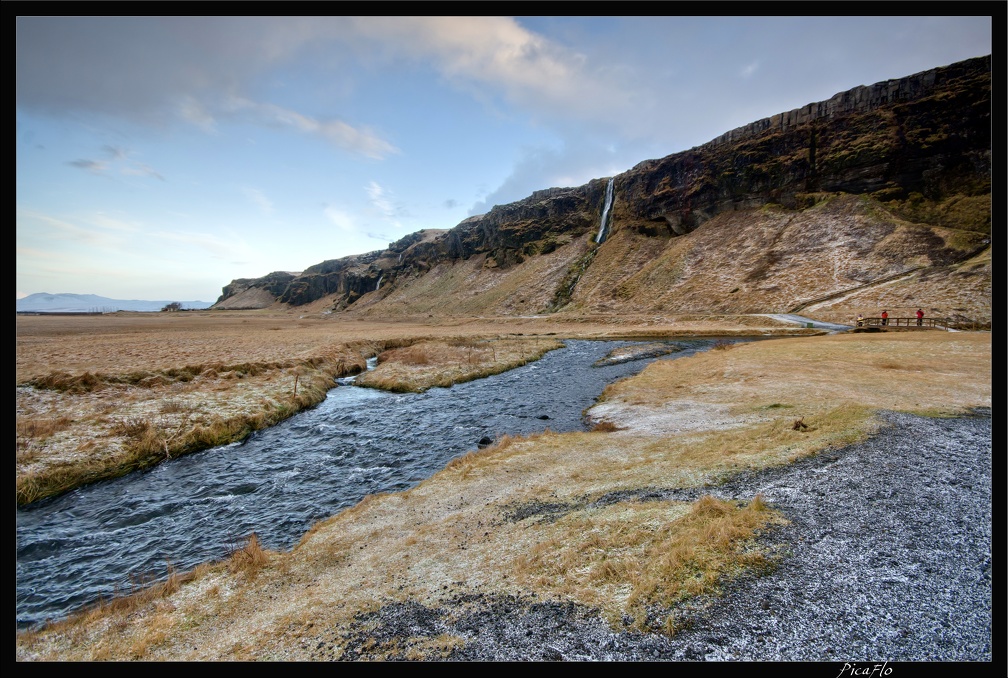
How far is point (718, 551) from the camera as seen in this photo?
7625 millimetres

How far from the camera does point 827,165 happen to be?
92.1 meters

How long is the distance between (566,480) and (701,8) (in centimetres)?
1211

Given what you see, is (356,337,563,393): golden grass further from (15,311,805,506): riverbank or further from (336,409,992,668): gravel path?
(336,409,992,668): gravel path

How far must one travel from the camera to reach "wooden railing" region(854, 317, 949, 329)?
46406 mm

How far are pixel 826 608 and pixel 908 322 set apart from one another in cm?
6051

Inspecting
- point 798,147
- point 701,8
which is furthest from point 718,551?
point 798,147

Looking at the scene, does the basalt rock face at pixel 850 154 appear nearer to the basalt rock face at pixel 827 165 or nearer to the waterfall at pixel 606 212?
the basalt rock face at pixel 827 165

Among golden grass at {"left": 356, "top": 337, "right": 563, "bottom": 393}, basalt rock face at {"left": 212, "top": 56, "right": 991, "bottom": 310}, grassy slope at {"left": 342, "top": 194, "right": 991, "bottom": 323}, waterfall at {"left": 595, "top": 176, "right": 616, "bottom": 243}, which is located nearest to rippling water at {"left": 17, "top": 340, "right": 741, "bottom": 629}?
golden grass at {"left": 356, "top": 337, "right": 563, "bottom": 393}
